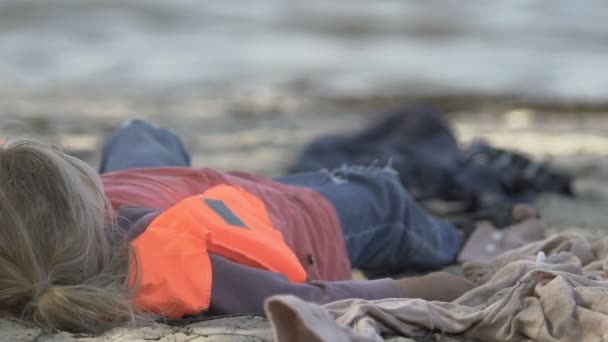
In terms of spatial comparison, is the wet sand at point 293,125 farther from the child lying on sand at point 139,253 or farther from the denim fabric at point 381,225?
the child lying on sand at point 139,253

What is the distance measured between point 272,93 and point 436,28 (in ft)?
10.7

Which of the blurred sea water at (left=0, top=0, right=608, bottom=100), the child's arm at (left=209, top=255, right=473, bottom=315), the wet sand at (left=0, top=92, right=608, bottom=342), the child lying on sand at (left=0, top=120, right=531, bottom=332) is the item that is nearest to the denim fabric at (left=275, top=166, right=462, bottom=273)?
the child lying on sand at (left=0, top=120, right=531, bottom=332)

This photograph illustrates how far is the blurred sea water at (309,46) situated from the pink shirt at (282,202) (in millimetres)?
3837

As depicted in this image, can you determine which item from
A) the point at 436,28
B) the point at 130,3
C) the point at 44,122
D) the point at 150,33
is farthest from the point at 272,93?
A: the point at 130,3

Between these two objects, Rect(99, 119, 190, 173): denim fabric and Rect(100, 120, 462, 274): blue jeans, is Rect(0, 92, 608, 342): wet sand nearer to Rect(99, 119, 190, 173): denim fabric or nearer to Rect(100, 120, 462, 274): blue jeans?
Rect(100, 120, 462, 274): blue jeans

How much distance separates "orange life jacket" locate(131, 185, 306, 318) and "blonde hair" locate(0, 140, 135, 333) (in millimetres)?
51

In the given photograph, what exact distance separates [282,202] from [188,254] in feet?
2.14

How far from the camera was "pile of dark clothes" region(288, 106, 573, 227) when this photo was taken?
366 cm

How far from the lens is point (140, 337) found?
204 cm

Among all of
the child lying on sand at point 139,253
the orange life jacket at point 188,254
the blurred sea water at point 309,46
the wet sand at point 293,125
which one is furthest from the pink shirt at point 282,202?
the blurred sea water at point 309,46

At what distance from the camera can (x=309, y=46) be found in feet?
27.2

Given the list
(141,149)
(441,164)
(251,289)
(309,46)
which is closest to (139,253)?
(251,289)

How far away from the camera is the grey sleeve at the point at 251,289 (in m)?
2.16

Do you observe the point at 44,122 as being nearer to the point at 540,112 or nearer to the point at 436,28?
the point at 540,112
